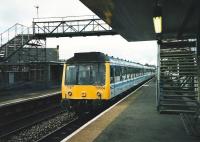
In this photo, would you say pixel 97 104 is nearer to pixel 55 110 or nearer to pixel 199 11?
pixel 55 110

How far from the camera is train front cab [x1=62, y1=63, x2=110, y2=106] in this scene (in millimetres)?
14156

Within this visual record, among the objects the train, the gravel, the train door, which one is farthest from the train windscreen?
the gravel

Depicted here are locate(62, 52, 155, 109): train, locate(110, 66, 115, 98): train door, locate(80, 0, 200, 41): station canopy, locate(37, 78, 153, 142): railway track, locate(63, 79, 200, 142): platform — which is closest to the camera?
locate(63, 79, 200, 142): platform

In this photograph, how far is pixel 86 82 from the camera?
567 inches

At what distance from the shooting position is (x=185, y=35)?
1383cm

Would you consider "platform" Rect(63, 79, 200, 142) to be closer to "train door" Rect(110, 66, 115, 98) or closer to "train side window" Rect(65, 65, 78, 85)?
"train door" Rect(110, 66, 115, 98)

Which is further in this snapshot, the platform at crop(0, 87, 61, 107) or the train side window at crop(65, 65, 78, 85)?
the platform at crop(0, 87, 61, 107)

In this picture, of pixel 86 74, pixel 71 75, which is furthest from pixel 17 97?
pixel 86 74

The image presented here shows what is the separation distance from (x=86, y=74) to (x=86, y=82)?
0.40 metres

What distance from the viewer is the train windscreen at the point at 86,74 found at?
568 inches

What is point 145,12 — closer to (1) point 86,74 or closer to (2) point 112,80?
(1) point 86,74

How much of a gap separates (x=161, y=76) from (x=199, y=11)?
3005mm

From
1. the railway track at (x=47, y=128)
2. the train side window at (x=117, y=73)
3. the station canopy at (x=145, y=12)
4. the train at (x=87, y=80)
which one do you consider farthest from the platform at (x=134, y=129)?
the train side window at (x=117, y=73)

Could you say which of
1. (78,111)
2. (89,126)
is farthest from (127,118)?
(78,111)
